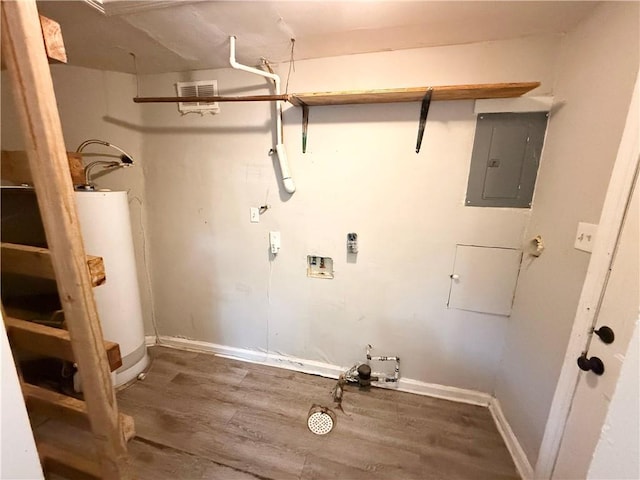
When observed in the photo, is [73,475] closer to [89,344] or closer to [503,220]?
[89,344]

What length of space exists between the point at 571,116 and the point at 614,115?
28 cm

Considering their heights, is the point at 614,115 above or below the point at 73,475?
above

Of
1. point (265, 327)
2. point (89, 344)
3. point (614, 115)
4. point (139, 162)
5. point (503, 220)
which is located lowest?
point (265, 327)

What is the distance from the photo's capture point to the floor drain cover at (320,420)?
5.13ft

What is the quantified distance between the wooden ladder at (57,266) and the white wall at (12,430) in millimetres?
205

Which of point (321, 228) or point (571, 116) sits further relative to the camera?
point (321, 228)

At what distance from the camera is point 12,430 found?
0.59 meters

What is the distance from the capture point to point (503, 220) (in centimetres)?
155

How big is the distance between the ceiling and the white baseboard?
2.20 metres

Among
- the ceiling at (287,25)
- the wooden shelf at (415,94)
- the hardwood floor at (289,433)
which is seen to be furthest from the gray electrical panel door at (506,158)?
the hardwood floor at (289,433)

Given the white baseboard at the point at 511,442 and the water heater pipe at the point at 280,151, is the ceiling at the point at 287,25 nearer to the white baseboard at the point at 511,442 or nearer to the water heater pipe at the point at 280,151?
the water heater pipe at the point at 280,151

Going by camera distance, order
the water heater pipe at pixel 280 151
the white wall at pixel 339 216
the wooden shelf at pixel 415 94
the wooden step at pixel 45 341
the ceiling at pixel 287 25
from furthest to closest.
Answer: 1. the water heater pipe at pixel 280 151
2. the white wall at pixel 339 216
3. the wooden shelf at pixel 415 94
4. the ceiling at pixel 287 25
5. the wooden step at pixel 45 341

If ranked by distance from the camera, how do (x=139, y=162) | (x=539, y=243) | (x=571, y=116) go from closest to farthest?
(x=571, y=116)
(x=539, y=243)
(x=139, y=162)

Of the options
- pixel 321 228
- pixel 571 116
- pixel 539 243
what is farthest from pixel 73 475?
pixel 571 116
